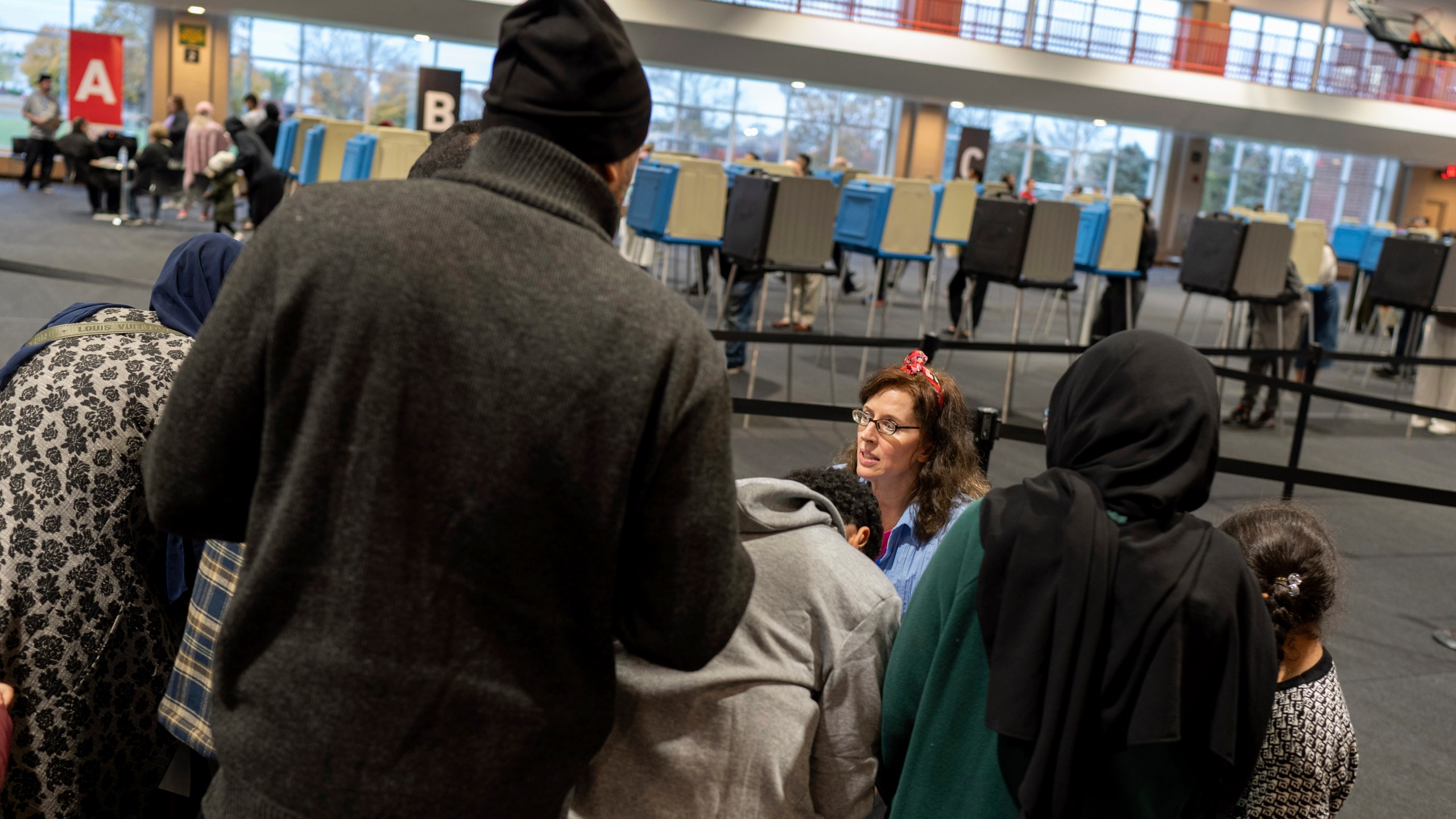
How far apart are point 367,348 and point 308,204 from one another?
6.1 inches

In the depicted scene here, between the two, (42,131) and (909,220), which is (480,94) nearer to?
(42,131)

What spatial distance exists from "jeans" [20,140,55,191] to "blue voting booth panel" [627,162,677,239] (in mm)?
13605

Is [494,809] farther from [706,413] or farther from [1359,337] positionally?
[1359,337]

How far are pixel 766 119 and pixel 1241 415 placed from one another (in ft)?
57.9

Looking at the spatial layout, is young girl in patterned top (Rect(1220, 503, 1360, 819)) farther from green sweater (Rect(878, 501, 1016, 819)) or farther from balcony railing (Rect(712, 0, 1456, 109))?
balcony railing (Rect(712, 0, 1456, 109))

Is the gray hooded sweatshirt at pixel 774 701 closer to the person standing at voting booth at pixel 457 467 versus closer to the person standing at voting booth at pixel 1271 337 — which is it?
the person standing at voting booth at pixel 457 467

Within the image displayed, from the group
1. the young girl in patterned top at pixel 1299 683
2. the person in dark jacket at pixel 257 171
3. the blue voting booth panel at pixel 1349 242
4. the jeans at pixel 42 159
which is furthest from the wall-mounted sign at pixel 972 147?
the young girl in patterned top at pixel 1299 683

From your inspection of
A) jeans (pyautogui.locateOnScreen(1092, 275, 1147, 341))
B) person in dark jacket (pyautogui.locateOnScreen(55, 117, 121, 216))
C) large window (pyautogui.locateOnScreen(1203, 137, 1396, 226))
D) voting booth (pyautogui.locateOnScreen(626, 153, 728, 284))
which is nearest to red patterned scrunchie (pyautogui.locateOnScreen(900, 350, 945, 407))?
voting booth (pyautogui.locateOnScreen(626, 153, 728, 284))

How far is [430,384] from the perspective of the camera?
3.22ft

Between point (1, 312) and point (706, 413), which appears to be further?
point (1, 312)

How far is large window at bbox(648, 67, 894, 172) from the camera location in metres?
23.4

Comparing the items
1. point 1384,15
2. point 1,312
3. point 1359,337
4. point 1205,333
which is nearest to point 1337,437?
point 1205,333

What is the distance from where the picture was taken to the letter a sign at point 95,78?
14125mm

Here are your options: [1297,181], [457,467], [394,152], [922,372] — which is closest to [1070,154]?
[1297,181]
